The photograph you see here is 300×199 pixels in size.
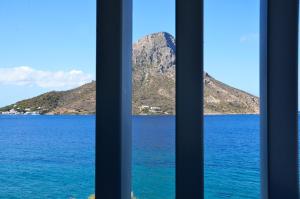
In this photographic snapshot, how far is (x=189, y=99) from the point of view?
3.31ft

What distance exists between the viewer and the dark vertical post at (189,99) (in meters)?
1.00

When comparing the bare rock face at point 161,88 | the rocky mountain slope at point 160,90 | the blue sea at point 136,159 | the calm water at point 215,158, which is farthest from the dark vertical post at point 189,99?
the bare rock face at point 161,88

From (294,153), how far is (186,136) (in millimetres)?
282

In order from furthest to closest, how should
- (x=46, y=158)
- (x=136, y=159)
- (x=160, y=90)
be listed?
(x=46, y=158)
(x=136, y=159)
(x=160, y=90)

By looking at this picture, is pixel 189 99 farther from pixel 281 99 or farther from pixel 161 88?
pixel 161 88

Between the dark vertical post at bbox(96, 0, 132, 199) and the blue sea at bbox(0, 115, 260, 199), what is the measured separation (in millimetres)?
17353

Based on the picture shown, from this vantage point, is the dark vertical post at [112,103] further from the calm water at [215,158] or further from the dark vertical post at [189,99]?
the calm water at [215,158]

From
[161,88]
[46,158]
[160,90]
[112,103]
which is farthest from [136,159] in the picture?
[112,103]

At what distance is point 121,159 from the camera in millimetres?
1022

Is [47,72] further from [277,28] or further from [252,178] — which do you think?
[277,28]

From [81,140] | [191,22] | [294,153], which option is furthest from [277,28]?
[81,140]

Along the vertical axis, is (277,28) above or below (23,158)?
above

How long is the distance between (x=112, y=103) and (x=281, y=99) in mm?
445

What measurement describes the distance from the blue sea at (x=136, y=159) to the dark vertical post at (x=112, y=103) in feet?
56.9
